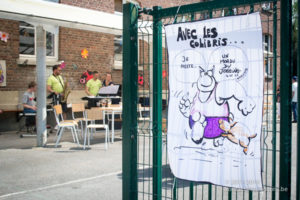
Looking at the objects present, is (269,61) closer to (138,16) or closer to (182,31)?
(182,31)

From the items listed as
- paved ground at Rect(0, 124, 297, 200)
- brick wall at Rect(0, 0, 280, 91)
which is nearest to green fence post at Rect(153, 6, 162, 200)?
paved ground at Rect(0, 124, 297, 200)

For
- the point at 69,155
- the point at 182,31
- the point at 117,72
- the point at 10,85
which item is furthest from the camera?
the point at 117,72

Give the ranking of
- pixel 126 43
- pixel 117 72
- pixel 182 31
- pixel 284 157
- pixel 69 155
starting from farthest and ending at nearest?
pixel 117 72, pixel 69 155, pixel 126 43, pixel 182 31, pixel 284 157

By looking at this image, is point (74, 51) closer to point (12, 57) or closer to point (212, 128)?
point (12, 57)

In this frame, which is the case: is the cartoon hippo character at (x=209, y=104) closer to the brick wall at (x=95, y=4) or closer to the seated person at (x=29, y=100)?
the seated person at (x=29, y=100)

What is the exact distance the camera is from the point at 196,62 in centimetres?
281

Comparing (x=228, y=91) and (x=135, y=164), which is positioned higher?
(x=228, y=91)

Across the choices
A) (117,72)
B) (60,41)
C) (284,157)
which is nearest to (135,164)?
(284,157)

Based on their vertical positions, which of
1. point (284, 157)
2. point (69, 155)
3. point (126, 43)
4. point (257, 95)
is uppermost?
point (126, 43)

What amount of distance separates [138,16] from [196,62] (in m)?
0.76

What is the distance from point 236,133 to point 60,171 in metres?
4.02

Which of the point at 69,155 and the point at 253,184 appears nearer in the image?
the point at 253,184

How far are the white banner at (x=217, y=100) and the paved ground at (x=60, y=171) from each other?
6.59 feet

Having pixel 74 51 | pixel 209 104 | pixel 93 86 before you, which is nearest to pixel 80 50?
pixel 74 51
